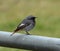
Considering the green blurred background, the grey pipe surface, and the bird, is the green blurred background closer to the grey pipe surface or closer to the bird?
the bird

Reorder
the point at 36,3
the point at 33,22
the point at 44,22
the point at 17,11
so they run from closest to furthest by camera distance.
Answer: the point at 33,22 < the point at 44,22 < the point at 17,11 < the point at 36,3

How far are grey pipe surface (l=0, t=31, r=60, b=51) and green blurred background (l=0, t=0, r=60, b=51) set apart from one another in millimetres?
6399

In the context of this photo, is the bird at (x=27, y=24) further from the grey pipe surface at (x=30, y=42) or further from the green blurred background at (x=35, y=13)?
the green blurred background at (x=35, y=13)

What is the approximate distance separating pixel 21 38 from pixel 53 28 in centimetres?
758

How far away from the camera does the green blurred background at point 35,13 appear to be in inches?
448

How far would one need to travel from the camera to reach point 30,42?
3688 mm

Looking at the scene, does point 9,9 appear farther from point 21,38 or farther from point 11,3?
point 21,38

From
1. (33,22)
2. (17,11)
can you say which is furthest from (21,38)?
(17,11)

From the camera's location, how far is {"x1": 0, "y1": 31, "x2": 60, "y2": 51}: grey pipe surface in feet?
11.6

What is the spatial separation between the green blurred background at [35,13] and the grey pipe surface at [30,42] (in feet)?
21.0

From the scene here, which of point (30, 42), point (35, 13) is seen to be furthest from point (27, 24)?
point (35, 13)

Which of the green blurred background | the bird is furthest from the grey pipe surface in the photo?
the green blurred background

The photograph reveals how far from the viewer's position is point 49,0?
15203 mm

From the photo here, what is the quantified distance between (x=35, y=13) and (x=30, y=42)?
994 centimetres
